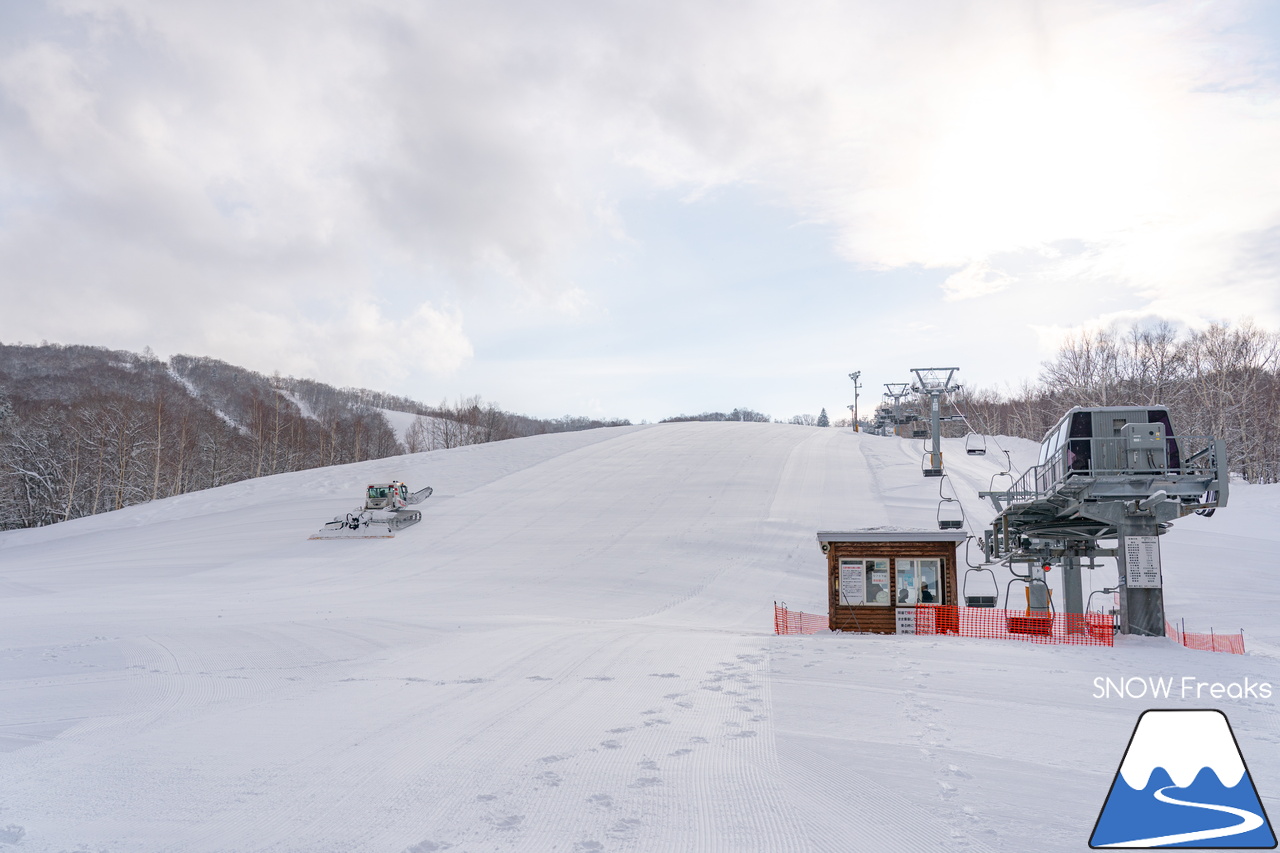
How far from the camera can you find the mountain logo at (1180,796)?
5.12 metres

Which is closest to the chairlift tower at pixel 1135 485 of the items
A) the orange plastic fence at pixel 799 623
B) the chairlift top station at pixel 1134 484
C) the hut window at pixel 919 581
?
the chairlift top station at pixel 1134 484

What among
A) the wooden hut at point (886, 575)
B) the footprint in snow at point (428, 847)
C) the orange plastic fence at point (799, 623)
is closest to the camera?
the footprint in snow at point (428, 847)

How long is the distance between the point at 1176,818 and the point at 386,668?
10.6 meters

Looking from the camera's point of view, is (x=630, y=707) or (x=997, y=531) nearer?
(x=630, y=707)

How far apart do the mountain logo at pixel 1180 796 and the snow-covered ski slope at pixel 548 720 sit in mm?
504

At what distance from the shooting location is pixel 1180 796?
5188mm

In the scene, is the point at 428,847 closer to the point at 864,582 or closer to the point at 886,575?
the point at 864,582

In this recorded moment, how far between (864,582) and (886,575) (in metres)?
0.59

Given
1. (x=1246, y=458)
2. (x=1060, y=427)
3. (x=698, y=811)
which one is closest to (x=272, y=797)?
(x=698, y=811)

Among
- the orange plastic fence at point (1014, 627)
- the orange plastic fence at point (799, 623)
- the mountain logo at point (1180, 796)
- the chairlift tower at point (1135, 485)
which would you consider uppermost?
the chairlift tower at point (1135, 485)

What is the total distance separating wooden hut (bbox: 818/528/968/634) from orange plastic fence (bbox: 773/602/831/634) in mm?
1307

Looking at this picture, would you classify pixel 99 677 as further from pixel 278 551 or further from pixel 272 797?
pixel 278 551

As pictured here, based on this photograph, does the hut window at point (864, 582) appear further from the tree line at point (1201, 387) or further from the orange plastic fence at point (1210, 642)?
the tree line at point (1201, 387)

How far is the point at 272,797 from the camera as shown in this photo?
6629 mm
